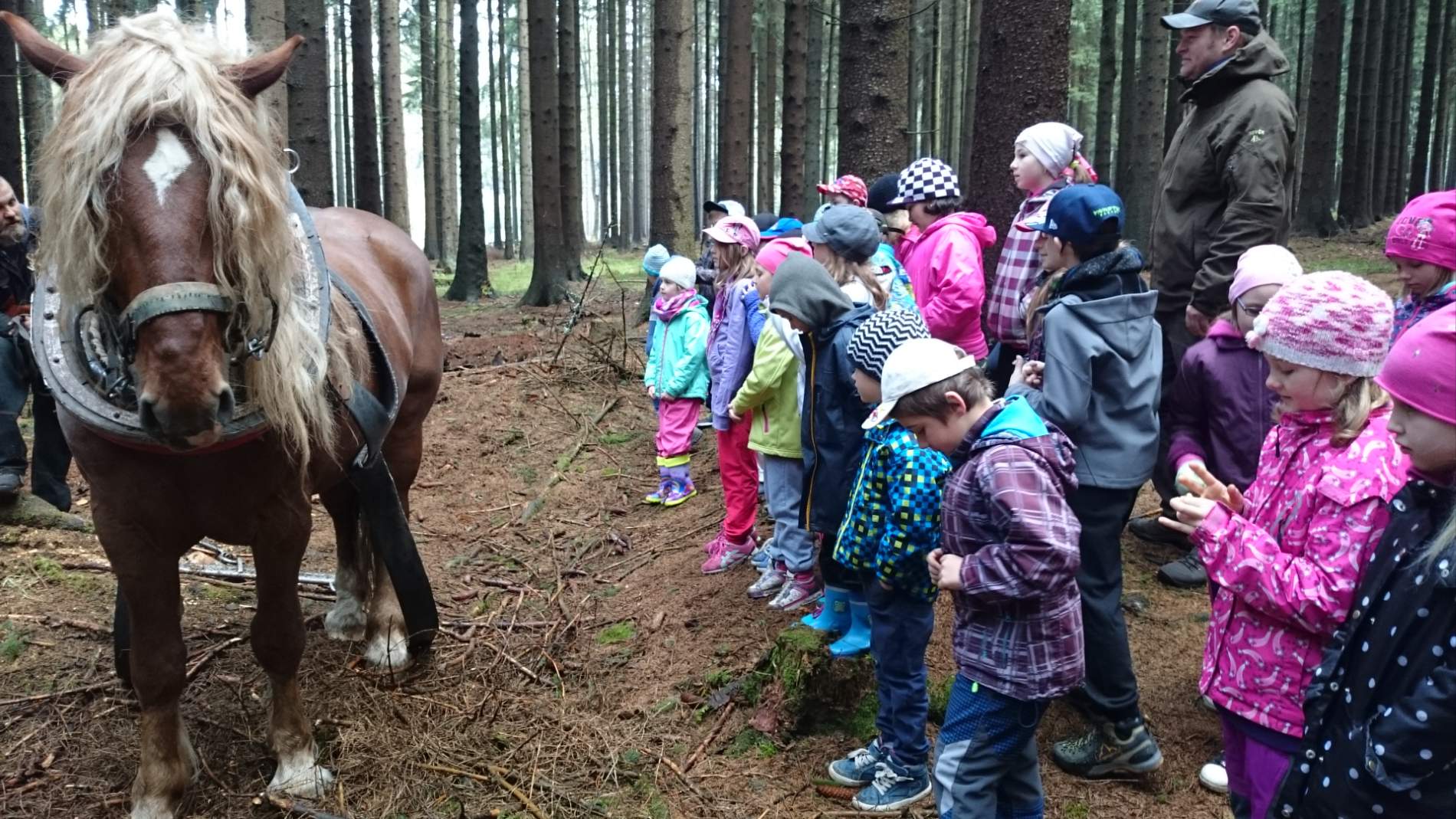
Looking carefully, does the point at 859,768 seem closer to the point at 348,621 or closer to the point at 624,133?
the point at 348,621

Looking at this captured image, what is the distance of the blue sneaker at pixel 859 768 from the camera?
3553 millimetres

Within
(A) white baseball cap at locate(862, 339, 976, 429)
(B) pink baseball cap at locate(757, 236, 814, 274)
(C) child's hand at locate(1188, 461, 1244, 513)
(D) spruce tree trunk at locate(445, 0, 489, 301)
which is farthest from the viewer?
(D) spruce tree trunk at locate(445, 0, 489, 301)

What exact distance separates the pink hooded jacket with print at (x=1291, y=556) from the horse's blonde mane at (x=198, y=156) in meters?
2.59

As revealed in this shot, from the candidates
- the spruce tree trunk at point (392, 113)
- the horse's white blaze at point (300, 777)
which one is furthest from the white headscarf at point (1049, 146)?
the spruce tree trunk at point (392, 113)

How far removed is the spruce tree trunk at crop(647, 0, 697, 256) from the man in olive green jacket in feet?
21.9

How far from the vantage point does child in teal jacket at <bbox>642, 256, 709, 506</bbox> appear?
6.28m

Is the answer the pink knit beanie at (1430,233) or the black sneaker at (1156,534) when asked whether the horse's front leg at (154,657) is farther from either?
the black sneaker at (1156,534)

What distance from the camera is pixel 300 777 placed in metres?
3.57

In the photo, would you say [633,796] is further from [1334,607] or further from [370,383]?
[1334,607]

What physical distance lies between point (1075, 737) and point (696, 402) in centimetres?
339

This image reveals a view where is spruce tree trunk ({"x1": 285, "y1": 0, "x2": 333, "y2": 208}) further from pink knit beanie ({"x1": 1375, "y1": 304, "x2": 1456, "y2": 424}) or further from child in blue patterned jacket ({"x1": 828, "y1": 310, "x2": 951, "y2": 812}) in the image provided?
pink knit beanie ({"x1": 1375, "y1": 304, "x2": 1456, "y2": 424})

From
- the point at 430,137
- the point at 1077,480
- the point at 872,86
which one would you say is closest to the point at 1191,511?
the point at 1077,480

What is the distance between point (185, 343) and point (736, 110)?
29.2ft

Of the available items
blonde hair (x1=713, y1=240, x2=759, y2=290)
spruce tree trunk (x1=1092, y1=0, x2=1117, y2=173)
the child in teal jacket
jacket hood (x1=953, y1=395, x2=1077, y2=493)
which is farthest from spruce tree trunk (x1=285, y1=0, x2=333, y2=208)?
spruce tree trunk (x1=1092, y1=0, x2=1117, y2=173)
